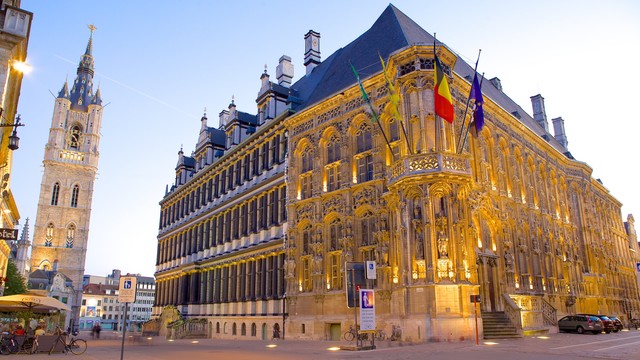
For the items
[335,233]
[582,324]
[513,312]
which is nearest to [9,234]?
[335,233]

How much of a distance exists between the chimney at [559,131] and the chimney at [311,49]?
2912 cm

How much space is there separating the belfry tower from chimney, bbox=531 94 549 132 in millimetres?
76069

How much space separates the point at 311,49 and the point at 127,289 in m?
33.9

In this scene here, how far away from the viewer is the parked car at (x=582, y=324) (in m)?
28.9

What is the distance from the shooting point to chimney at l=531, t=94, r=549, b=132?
172ft

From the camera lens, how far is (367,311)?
779 inches

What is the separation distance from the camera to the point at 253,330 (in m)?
35.4

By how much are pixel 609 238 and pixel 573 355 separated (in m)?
41.2

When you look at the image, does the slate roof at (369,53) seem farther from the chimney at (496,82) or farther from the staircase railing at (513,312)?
the staircase railing at (513,312)

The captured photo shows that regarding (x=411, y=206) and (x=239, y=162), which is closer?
(x=411, y=206)

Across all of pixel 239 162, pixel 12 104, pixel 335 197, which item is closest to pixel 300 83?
pixel 239 162

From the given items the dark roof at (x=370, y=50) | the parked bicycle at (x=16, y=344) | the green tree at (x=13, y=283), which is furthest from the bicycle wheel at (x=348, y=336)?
the green tree at (x=13, y=283)

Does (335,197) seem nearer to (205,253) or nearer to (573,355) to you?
(573,355)

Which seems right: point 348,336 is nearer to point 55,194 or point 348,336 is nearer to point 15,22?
point 15,22
